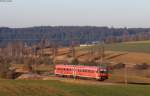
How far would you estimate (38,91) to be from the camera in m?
32.8

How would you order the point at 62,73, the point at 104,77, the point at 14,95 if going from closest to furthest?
the point at 14,95
the point at 104,77
the point at 62,73

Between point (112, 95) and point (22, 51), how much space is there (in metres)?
116

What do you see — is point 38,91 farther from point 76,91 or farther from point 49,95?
point 76,91

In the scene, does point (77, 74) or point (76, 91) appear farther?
point (77, 74)

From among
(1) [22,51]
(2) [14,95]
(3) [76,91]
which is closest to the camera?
(2) [14,95]

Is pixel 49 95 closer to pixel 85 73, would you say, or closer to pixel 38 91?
pixel 38 91

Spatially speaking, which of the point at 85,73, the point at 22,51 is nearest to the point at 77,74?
the point at 85,73

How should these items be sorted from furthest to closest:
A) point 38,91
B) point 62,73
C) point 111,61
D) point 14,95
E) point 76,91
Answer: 1. point 111,61
2. point 62,73
3. point 76,91
4. point 38,91
5. point 14,95

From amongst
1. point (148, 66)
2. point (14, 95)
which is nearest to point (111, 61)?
point (148, 66)

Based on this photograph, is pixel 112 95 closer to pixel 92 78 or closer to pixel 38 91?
pixel 38 91

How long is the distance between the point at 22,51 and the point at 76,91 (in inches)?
4562

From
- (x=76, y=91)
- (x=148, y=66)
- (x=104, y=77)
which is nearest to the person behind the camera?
(x=76, y=91)

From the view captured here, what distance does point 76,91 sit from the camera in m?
36.2

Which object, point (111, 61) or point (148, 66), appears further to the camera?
point (111, 61)
